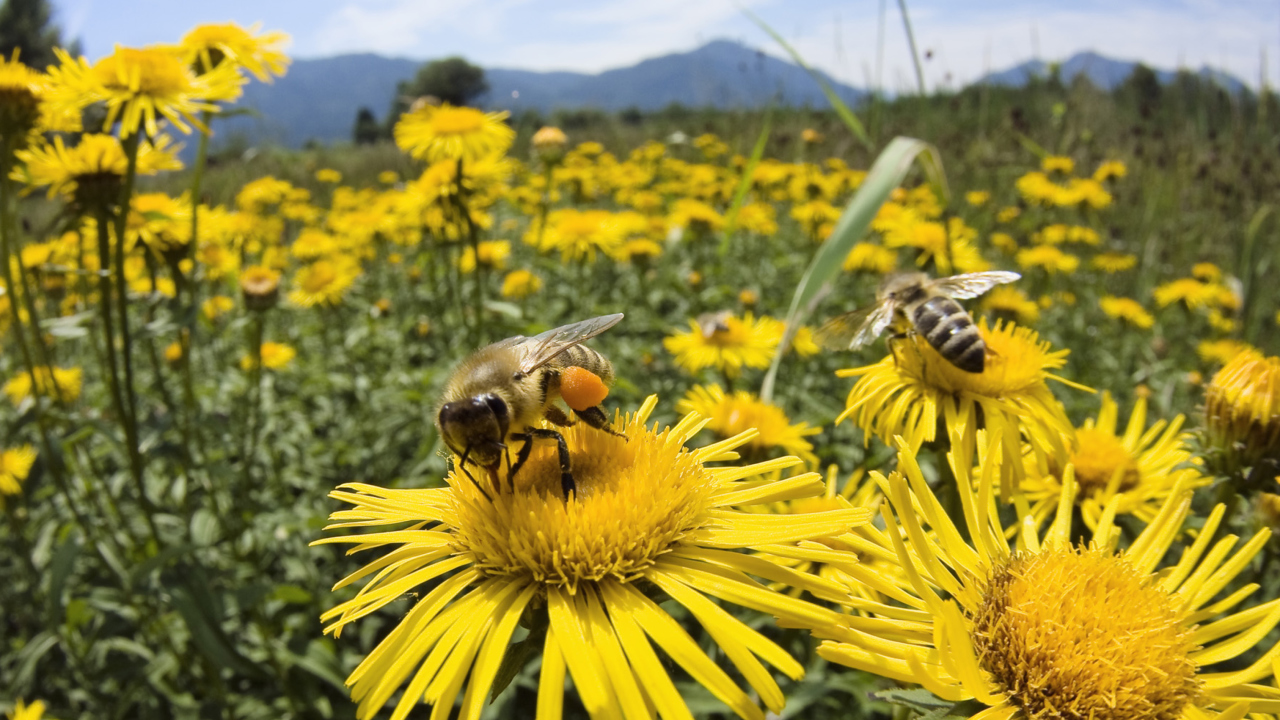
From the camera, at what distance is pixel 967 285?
190 centimetres

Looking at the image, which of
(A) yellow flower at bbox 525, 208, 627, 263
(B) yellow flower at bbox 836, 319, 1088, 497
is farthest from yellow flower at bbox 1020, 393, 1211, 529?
(A) yellow flower at bbox 525, 208, 627, 263

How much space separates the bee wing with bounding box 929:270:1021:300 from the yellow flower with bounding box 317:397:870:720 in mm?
980

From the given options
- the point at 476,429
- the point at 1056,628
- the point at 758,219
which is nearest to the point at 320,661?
the point at 476,429

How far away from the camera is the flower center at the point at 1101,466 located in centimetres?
182

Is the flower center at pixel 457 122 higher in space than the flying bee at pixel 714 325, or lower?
higher

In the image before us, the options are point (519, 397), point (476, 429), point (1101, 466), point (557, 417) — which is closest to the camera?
point (476, 429)

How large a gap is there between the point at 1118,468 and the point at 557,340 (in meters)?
1.44

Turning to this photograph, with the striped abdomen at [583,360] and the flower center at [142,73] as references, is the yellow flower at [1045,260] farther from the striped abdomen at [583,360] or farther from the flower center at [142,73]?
the flower center at [142,73]

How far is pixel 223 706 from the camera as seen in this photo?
2711 mm

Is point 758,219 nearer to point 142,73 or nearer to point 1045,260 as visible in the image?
point 1045,260

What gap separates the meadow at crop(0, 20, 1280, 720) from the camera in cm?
93

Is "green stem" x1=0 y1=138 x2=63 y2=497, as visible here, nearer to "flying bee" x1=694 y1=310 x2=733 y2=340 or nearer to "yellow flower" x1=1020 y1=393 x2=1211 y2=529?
"flying bee" x1=694 y1=310 x2=733 y2=340

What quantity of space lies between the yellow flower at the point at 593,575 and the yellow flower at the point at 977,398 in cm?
57

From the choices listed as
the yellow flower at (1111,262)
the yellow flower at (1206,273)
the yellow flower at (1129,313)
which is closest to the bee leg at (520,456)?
the yellow flower at (1129,313)
